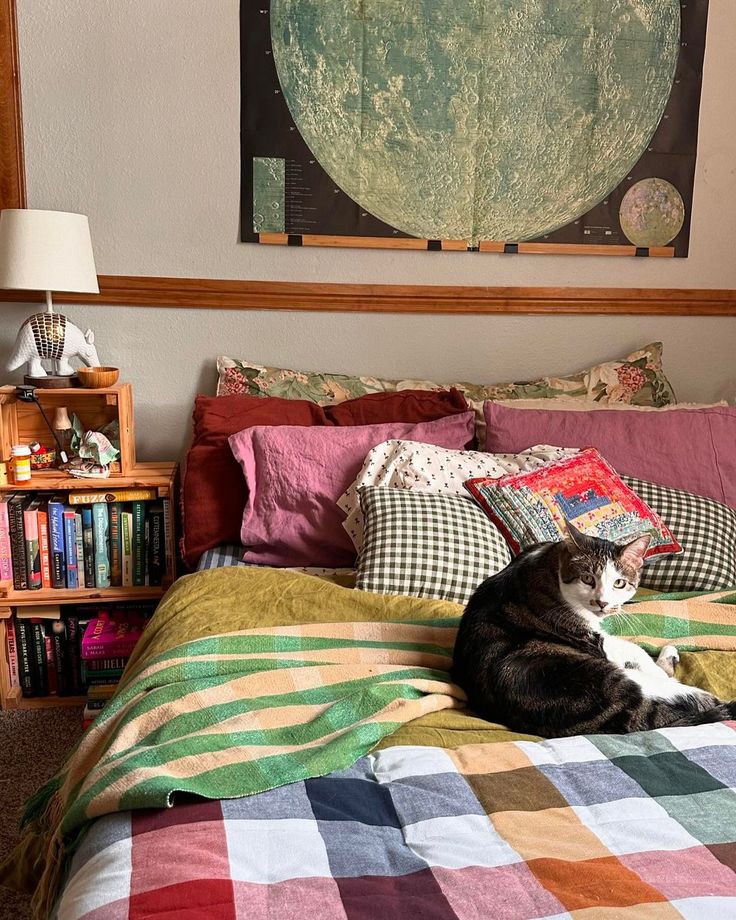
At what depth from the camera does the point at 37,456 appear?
245 cm

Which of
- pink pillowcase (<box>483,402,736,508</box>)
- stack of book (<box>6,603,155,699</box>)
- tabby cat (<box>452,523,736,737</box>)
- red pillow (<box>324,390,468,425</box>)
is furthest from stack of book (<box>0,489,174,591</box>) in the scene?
tabby cat (<box>452,523,736,737</box>)

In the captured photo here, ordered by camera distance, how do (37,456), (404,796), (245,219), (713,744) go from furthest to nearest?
(245,219), (37,456), (713,744), (404,796)

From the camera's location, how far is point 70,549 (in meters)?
2.42

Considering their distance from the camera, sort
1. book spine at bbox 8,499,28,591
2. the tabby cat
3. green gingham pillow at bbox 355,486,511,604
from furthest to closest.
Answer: book spine at bbox 8,499,28,591, green gingham pillow at bbox 355,486,511,604, the tabby cat

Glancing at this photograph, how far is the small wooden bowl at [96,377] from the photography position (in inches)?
94.4

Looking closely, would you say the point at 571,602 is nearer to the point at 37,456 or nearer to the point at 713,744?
the point at 713,744

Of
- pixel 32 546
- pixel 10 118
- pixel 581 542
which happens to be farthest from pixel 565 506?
pixel 10 118

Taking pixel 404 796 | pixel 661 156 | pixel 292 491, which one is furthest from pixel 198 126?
pixel 404 796

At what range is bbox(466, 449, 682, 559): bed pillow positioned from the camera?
1994mm

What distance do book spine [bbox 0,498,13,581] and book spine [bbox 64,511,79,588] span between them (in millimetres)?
149

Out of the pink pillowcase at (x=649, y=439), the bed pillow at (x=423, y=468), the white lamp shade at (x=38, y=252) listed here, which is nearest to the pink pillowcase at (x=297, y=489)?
the bed pillow at (x=423, y=468)

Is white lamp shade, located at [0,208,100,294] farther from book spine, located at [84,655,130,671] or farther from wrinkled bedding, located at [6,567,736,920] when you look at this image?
wrinkled bedding, located at [6,567,736,920]

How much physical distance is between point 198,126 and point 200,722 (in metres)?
1.86

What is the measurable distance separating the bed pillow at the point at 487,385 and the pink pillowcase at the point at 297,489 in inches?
13.5
